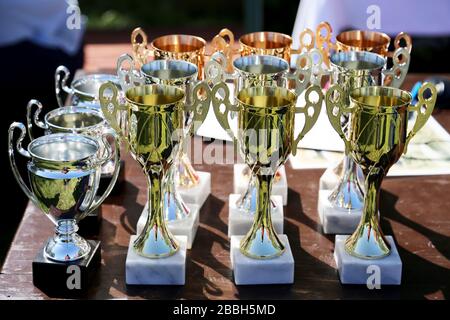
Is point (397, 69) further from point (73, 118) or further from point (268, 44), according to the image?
point (73, 118)

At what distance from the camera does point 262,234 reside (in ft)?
4.22

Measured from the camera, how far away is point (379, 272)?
1.27 meters

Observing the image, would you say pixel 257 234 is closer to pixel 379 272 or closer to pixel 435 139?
pixel 379 272

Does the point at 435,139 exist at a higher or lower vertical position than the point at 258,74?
lower

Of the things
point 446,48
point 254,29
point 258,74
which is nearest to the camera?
point 258,74

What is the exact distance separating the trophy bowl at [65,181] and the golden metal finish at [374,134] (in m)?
0.33

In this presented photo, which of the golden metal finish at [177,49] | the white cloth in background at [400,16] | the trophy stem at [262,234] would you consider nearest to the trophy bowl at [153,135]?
the trophy stem at [262,234]

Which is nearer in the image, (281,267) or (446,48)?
(281,267)

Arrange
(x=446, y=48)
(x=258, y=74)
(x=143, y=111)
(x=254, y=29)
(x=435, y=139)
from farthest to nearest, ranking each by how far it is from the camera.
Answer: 1. (x=446, y=48)
2. (x=254, y=29)
3. (x=435, y=139)
4. (x=258, y=74)
5. (x=143, y=111)

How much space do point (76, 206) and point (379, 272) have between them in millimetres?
428

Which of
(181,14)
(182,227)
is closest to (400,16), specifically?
(182,227)

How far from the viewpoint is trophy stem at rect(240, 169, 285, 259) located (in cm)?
128

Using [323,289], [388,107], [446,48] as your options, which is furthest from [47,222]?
[446,48]

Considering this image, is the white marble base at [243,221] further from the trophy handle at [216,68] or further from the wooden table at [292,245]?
the trophy handle at [216,68]
